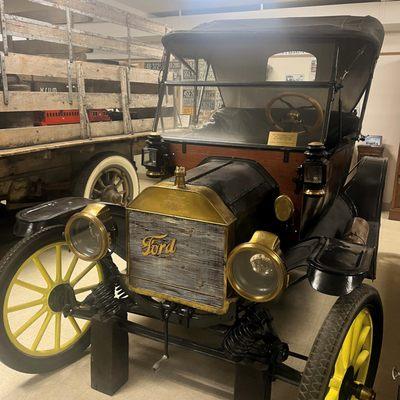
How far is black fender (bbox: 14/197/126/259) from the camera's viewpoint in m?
1.99

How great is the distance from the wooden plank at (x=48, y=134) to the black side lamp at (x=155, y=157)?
1215 millimetres

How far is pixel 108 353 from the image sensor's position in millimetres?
1921

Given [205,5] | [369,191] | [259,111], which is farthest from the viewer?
[205,5]

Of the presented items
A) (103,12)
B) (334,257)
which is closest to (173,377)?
(334,257)

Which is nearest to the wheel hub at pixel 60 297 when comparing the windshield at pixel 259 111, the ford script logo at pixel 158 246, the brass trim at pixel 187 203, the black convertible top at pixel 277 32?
the ford script logo at pixel 158 246

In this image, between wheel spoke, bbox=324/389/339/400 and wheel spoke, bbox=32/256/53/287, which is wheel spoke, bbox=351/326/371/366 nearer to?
wheel spoke, bbox=324/389/339/400

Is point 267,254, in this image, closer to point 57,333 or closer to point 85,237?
point 85,237

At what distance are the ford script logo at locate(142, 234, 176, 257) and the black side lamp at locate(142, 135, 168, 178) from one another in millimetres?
756

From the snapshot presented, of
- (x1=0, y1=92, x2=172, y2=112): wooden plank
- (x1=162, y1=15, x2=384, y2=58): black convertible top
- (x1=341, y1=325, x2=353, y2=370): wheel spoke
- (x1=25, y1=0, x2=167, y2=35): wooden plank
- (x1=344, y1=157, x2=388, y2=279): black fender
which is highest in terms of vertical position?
(x1=25, y1=0, x2=167, y2=35): wooden plank

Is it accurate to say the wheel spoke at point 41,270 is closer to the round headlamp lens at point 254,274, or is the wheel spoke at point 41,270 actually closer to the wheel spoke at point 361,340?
the round headlamp lens at point 254,274

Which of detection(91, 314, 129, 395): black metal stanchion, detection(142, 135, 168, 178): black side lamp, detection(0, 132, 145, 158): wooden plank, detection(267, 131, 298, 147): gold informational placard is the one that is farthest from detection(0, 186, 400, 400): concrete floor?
detection(0, 132, 145, 158): wooden plank

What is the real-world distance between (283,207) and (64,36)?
2838 mm

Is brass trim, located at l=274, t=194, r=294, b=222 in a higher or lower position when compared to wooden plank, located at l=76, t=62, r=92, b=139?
lower

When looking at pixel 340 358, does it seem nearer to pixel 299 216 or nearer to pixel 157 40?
pixel 299 216
